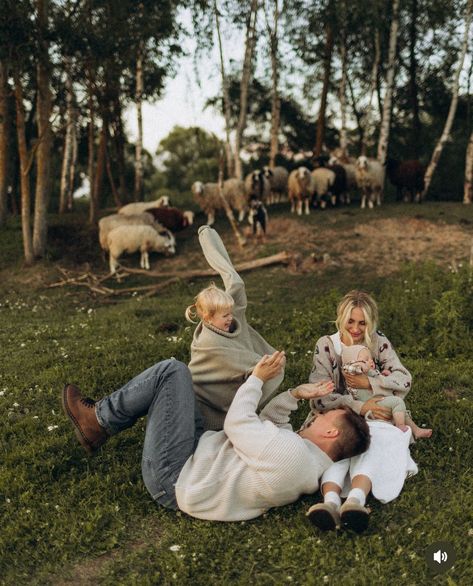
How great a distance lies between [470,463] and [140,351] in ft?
16.1

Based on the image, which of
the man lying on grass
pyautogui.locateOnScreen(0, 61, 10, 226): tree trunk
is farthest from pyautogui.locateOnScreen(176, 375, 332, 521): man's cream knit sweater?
pyautogui.locateOnScreen(0, 61, 10, 226): tree trunk

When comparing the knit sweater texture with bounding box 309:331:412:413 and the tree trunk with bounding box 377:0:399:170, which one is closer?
the knit sweater texture with bounding box 309:331:412:413

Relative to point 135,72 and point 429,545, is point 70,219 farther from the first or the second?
point 429,545

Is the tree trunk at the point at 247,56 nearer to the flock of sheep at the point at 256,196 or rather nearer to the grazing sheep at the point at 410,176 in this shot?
the flock of sheep at the point at 256,196

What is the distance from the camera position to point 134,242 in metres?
17.0

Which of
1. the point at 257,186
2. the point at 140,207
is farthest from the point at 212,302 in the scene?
the point at 140,207

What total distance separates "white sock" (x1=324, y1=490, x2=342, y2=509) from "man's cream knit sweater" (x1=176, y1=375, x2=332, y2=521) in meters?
0.11

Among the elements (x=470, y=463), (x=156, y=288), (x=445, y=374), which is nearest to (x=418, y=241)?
(x=156, y=288)

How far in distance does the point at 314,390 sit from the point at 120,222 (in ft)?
46.8

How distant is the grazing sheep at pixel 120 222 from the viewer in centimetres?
1797

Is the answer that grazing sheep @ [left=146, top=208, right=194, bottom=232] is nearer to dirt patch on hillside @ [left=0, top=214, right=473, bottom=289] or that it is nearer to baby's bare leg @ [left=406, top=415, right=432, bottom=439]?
dirt patch on hillside @ [left=0, top=214, right=473, bottom=289]

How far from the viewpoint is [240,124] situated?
80.0 ft

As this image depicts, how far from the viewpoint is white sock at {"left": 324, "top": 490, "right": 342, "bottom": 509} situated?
4352mm

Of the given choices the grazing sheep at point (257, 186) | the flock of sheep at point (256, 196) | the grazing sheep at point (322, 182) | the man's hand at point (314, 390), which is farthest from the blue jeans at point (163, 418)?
the grazing sheep at point (322, 182)
